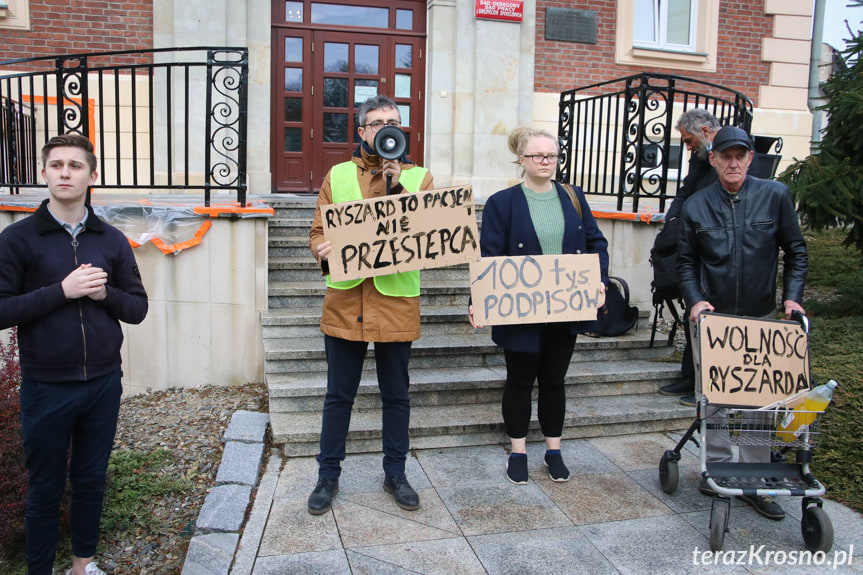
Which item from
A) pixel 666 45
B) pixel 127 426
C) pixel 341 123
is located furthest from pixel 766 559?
pixel 666 45

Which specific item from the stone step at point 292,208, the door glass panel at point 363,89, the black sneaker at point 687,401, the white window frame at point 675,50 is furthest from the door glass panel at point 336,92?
the black sneaker at point 687,401

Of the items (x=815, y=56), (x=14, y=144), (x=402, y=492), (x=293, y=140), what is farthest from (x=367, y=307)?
(x=815, y=56)

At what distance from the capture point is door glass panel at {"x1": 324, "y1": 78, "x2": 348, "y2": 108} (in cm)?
882

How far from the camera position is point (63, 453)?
2.70 metres

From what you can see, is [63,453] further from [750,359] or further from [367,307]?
[750,359]

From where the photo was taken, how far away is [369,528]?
3.28 meters

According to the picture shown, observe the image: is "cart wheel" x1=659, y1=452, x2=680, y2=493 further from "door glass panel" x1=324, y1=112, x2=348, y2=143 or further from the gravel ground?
"door glass panel" x1=324, y1=112, x2=348, y2=143

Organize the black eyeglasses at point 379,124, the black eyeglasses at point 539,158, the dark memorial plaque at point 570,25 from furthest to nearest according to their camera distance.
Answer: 1. the dark memorial plaque at point 570,25
2. the black eyeglasses at point 539,158
3. the black eyeglasses at point 379,124

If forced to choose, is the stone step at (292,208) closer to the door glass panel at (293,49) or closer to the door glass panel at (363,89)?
the door glass panel at (363,89)

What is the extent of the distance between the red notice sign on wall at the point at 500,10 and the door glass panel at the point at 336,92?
1931 mm

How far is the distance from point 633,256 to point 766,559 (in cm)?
360

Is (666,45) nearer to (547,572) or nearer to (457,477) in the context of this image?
(457,477)

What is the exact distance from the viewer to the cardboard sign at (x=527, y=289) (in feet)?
11.7

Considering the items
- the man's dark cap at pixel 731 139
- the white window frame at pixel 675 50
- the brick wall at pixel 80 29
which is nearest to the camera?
the man's dark cap at pixel 731 139
